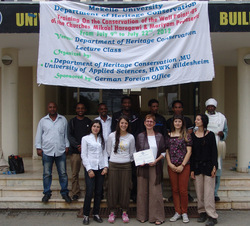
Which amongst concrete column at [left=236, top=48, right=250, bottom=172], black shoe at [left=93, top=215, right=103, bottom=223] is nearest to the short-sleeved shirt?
black shoe at [left=93, top=215, right=103, bottom=223]

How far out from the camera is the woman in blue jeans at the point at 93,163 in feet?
15.7

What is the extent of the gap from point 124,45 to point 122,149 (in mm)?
1862

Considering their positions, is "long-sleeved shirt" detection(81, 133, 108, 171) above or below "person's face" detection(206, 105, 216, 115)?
below

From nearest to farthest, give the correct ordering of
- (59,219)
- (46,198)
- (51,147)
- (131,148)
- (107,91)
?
1. (131,148)
2. (59,219)
3. (51,147)
4. (46,198)
5. (107,91)

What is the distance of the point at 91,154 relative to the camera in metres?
4.81

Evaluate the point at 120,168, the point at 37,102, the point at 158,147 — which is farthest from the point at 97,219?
the point at 37,102

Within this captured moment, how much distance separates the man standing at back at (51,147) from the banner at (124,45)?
82cm

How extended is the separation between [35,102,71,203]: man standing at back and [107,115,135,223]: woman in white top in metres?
1.04

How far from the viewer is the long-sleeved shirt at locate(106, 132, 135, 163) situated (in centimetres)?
486

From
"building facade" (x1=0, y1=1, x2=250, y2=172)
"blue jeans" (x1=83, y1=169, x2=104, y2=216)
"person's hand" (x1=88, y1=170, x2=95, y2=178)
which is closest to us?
"person's hand" (x1=88, y1=170, x2=95, y2=178)

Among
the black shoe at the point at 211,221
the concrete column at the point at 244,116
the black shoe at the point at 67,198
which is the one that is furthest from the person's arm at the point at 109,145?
the concrete column at the point at 244,116

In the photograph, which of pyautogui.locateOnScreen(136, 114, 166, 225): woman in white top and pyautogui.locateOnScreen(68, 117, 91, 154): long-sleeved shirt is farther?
pyautogui.locateOnScreen(68, 117, 91, 154): long-sleeved shirt

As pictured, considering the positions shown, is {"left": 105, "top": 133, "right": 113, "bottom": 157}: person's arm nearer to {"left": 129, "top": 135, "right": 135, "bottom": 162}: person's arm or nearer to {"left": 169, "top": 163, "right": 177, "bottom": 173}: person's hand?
{"left": 129, "top": 135, "right": 135, "bottom": 162}: person's arm

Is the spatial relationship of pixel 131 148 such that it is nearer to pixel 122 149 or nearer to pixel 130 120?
pixel 122 149
